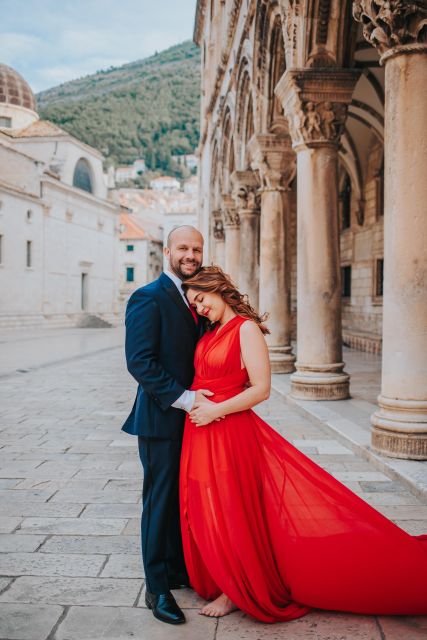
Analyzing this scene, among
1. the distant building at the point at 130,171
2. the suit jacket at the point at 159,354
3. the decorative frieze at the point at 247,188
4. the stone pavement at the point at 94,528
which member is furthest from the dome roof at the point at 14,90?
the distant building at the point at 130,171

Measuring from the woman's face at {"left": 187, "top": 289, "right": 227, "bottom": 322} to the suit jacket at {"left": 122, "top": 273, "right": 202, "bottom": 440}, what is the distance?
0.27 ft

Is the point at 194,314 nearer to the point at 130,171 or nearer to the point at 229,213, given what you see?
the point at 229,213

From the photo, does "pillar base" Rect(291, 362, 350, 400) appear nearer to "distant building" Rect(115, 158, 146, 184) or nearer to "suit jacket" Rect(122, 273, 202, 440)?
"suit jacket" Rect(122, 273, 202, 440)

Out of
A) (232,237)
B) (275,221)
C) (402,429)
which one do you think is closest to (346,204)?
(232,237)

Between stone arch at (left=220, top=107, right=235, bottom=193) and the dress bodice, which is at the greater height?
stone arch at (left=220, top=107, right=235, bottom=193)

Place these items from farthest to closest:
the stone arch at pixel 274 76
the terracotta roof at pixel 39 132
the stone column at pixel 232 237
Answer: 1. the terracotta roof at pixel 39 132
2. the stone column at pixel 232 237
3. the stone arch at pixel 274 76

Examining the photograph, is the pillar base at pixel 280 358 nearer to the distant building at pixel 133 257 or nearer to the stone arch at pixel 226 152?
the stone arch at pixel 226 152

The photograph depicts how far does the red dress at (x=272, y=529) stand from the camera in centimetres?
286

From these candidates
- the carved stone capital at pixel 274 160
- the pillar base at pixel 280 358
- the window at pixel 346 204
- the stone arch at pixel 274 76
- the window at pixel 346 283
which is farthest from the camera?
the window at pixel 346 283

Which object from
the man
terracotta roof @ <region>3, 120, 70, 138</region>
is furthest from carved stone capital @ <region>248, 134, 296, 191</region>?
terracotta roof @ <region>3, 120, 70, 138</region>

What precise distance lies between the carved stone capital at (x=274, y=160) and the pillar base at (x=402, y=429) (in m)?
6.54

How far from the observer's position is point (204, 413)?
2.87 meters

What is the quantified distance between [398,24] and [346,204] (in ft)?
49.7

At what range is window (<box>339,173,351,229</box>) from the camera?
19900 millimetres
